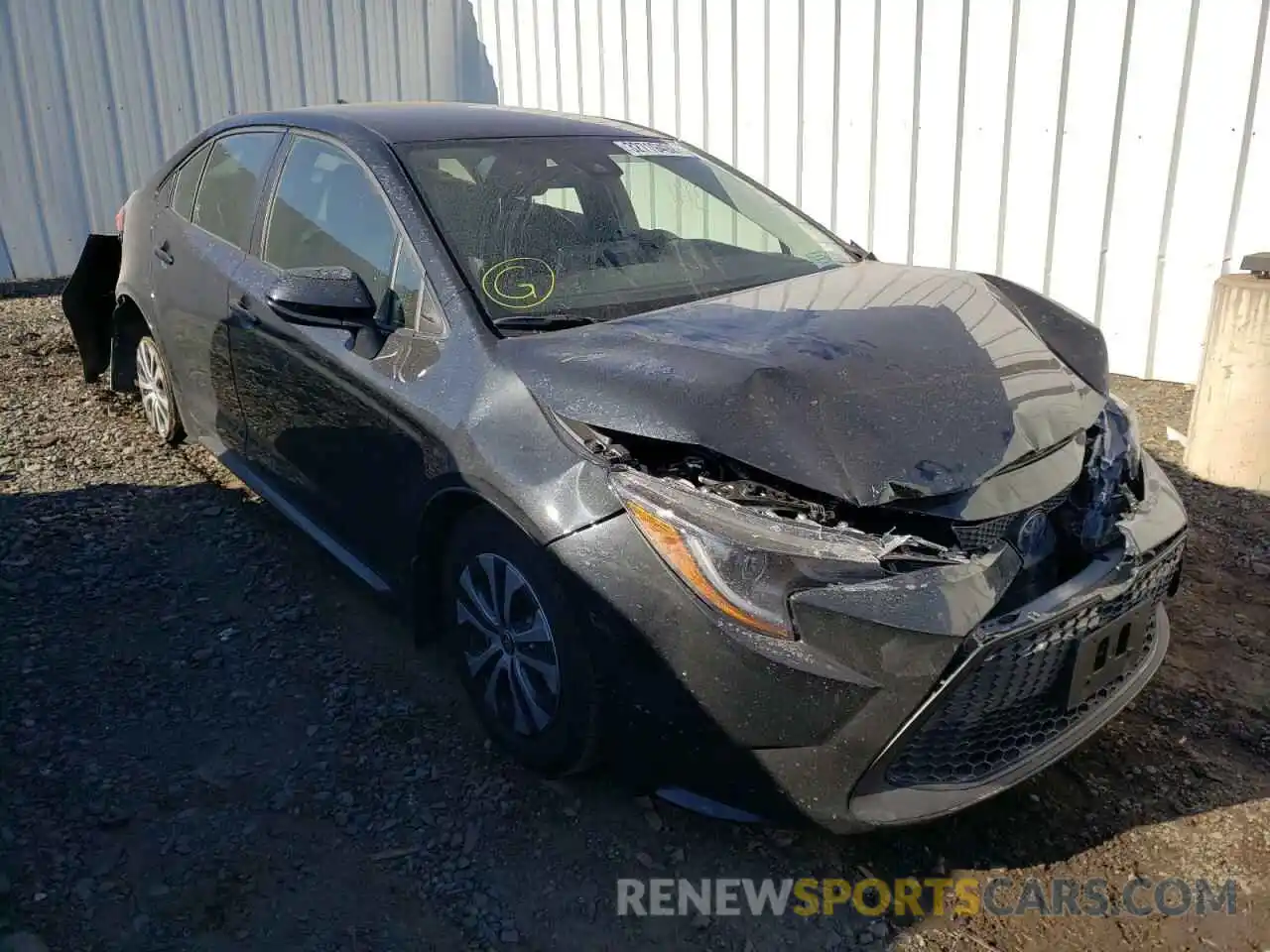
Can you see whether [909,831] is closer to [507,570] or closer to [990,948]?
[990,948]

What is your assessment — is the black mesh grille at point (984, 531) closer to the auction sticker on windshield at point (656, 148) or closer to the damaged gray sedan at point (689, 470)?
the damaged gray sedan at point (689, 470)

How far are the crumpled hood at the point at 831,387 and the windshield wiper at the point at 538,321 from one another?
2.5 inches

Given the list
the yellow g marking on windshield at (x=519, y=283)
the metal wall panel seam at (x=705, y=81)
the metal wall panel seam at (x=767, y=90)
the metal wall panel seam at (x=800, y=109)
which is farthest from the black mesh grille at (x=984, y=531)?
the metal wall panel seam at (x=705, y=81)

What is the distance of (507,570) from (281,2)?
8.10 m

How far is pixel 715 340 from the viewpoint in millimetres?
2627

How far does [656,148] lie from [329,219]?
124cm

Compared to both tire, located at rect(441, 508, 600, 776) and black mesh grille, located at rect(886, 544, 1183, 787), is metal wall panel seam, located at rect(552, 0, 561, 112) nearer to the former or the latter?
tire, located at rect(441, 508, 600, 776)

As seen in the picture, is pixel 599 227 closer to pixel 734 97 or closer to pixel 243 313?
pixel 243 313

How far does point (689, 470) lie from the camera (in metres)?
2.35

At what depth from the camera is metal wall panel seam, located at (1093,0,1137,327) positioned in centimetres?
571

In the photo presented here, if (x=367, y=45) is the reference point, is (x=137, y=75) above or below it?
below

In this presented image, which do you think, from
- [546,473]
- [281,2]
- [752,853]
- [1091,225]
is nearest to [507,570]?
[546,473]

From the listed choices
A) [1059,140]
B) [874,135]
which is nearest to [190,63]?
[874,135]

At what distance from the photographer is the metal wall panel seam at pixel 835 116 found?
6.71m
